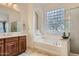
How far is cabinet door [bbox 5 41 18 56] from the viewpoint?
1.65 metres

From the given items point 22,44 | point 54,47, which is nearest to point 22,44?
point 22,44

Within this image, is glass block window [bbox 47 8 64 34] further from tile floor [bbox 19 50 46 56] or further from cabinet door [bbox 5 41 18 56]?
cabinet door [bbox 5 41 18 56]

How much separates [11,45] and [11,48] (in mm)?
46

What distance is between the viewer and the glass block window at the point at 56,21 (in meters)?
1.66

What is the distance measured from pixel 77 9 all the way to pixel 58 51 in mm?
663

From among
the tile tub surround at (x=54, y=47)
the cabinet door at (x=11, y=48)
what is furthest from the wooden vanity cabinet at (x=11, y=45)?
the tile tub surround at (x=54, y=47)

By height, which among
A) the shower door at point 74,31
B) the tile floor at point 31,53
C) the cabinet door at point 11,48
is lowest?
the tile floor at point 31,53

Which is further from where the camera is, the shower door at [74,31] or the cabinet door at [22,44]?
the cabinet door at [22,44]

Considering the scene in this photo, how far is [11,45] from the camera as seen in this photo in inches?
68.2

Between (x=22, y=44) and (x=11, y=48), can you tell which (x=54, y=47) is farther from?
(x=11, y=48)

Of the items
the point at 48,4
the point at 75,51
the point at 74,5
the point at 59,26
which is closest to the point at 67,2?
the point at 74,5

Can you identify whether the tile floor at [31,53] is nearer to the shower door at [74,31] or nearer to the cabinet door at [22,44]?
the cabinet door at [22,44]

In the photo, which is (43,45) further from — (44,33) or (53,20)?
(53,20)

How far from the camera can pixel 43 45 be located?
5.64ft
